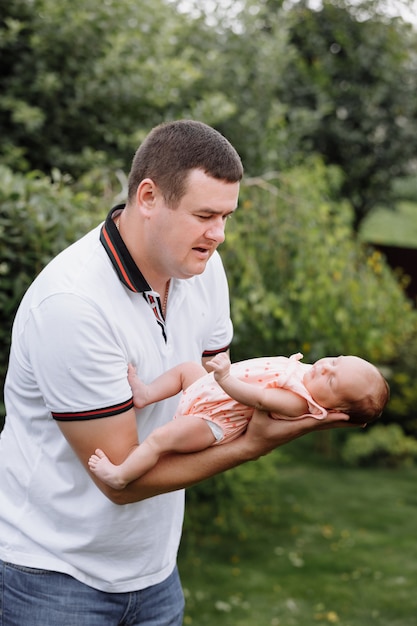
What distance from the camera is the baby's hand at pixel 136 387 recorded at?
1.90m

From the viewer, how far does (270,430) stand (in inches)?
77.6

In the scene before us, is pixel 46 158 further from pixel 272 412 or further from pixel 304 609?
pixel 272 412

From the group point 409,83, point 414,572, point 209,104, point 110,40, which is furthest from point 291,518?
point 409,83

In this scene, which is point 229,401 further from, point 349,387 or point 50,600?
point 50,600

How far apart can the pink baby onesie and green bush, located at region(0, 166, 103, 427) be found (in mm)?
1332

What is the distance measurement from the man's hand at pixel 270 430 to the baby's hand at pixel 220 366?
126 millimetres

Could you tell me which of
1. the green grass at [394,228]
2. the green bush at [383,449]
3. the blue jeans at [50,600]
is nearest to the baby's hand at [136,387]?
the blue jeans at [50,600]

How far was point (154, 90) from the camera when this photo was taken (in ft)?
18.1

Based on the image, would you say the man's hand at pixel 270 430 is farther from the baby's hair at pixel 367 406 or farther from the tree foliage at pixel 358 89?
the tree foliage at pixel 358 89

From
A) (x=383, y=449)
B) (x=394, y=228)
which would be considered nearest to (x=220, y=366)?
(x=383, y=449)

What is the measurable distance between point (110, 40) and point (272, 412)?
385 centimetres

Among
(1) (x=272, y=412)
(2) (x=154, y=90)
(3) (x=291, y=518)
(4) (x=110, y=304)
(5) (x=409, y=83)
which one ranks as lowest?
(3) (x=291, y=518)

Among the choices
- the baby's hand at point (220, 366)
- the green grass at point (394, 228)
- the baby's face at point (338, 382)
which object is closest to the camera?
the baby's hand at point (220, 366)

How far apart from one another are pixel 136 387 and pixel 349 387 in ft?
2.01
